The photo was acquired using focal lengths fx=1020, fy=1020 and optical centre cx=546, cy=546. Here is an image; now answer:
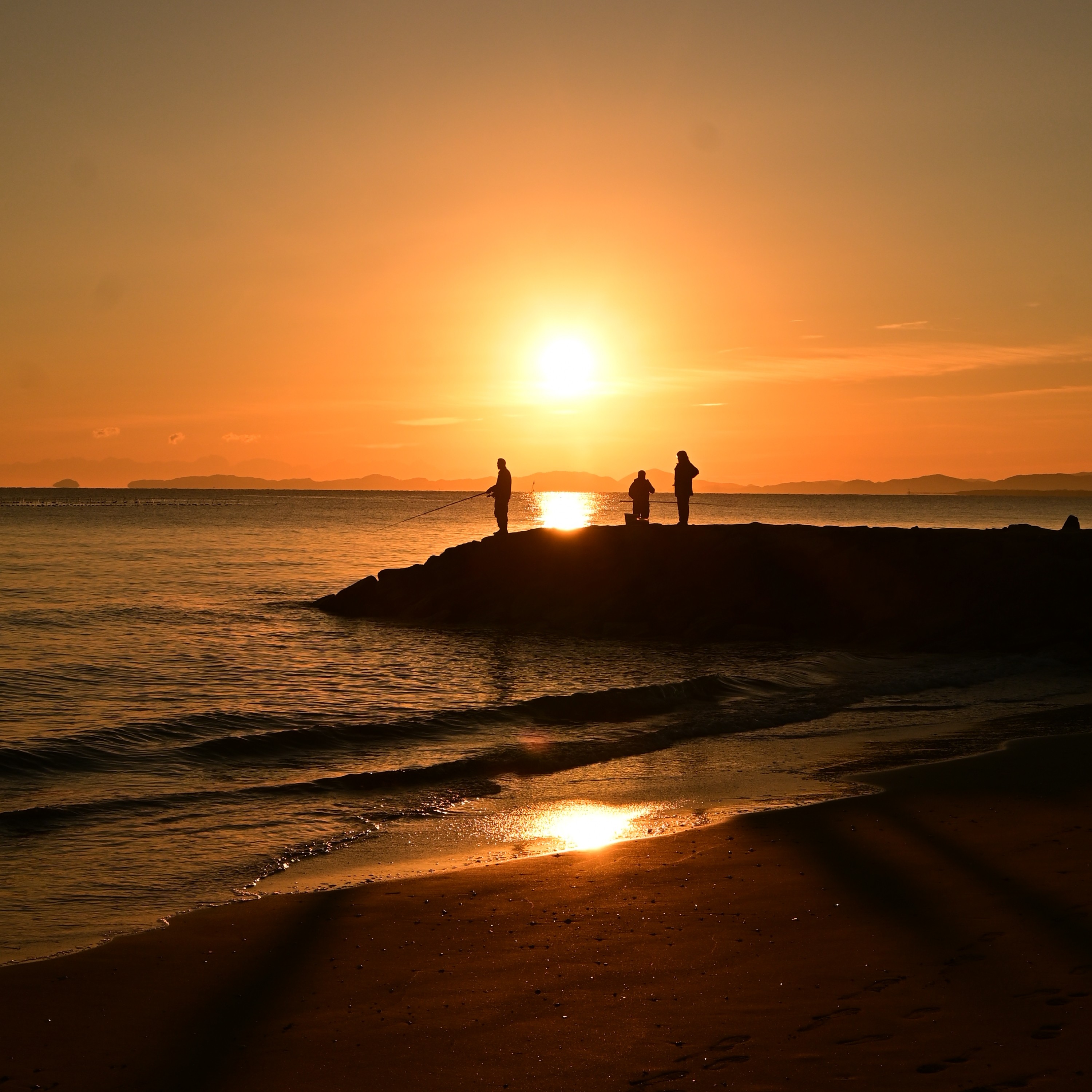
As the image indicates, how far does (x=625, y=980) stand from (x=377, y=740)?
8.24 meters

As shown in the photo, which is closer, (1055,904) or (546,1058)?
(546,1058)

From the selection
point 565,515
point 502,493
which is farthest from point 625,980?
point 565,515

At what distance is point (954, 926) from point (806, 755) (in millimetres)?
5803

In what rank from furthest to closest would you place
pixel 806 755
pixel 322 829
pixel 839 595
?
1. pixel 839 595
2. pixel 806 755
3. pixel 322 829

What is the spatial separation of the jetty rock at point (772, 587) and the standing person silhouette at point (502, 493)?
0.59m

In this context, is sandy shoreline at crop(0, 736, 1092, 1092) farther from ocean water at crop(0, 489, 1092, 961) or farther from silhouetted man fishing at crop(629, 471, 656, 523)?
silhouetted man fishing at crop(629, 471, 656, 523)

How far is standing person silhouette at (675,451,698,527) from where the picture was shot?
26.4 metres

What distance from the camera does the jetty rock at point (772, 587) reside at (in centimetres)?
2191

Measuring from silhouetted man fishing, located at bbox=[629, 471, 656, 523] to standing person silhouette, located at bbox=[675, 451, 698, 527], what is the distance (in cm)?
103

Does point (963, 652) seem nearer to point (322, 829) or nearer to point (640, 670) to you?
point (640, 670)

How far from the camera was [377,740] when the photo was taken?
13328 mm

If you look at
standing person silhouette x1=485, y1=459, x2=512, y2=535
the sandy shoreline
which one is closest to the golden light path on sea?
standing person silhouette x1=485, y1=459, x2=512, y2=535

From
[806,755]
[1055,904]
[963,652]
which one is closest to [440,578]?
[963,652]

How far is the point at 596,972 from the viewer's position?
18.5 feet
